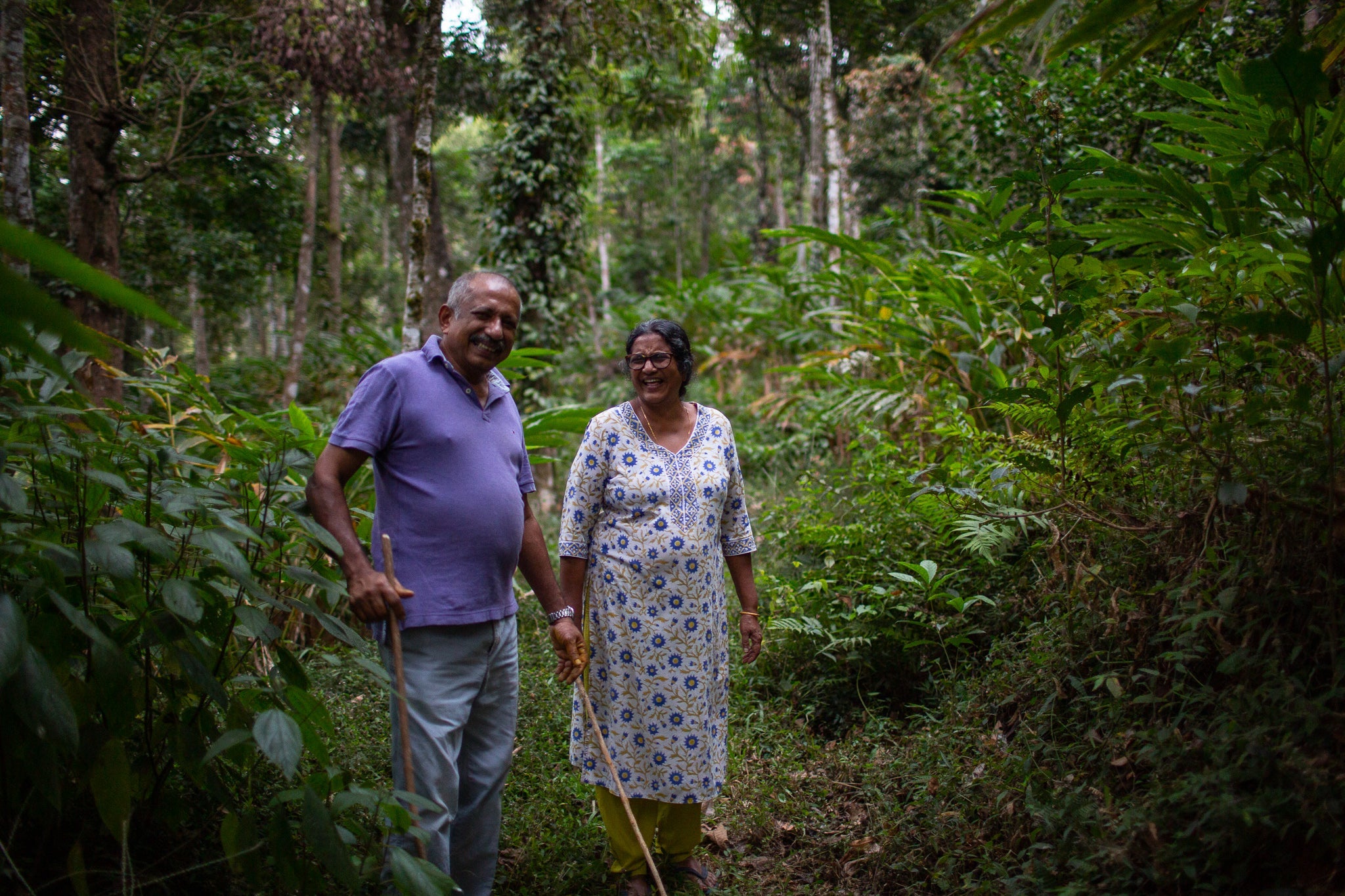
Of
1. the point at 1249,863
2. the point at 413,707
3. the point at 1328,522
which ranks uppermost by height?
the point at 1328,522

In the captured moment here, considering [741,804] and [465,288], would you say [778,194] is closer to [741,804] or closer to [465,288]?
[741,804]

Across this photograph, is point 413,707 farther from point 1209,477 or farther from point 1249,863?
point 1209,477

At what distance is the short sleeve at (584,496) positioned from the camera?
2.97 meters

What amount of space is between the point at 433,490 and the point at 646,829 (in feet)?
4.70

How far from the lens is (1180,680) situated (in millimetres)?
2441

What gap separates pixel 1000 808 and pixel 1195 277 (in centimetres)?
184

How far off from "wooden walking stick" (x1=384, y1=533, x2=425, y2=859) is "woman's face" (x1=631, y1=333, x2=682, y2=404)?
1049 mm

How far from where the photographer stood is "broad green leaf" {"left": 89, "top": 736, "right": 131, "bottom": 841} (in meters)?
1.84

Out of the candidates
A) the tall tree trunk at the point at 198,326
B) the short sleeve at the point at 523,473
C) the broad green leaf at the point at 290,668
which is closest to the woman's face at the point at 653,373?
the short sleeve at the point at 523,473

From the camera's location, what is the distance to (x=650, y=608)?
9.43ft

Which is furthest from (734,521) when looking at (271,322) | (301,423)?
(271,322)

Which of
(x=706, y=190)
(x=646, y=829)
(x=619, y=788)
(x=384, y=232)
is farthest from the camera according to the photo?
(x=706, y=190)

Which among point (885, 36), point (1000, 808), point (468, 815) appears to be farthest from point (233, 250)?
point (1000, 808)

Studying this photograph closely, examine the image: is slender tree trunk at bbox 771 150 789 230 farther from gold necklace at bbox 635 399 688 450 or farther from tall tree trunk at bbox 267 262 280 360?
gold necklace at bbox 635 399 688 450
